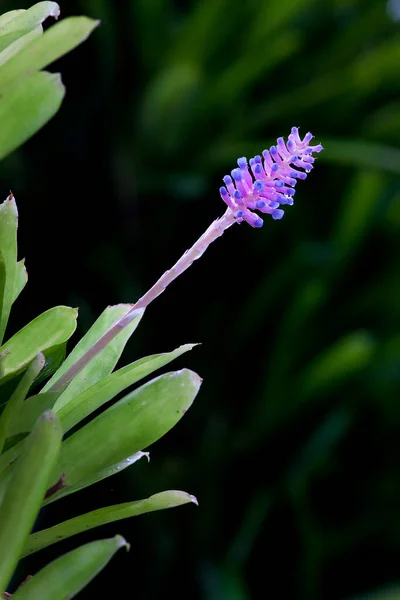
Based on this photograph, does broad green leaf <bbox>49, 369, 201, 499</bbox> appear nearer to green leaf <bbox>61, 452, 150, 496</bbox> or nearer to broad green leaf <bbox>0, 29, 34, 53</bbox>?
green leaf <bbox>61, 452, 150, 496</bbox>

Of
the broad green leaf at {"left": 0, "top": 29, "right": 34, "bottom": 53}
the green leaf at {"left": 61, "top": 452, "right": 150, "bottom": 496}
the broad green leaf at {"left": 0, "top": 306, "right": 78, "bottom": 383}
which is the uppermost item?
the broad green leaf at {"left": 0, "top": 29, "right": 34, "bottom": 53}

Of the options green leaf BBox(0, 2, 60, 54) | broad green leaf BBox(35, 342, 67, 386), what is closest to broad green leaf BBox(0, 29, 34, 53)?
green leaf BBox(0, 2, 60, 54)

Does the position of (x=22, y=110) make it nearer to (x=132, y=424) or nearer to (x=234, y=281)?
(x=132, y=424)

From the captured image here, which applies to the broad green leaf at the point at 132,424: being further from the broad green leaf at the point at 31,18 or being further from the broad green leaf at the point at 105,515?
the broad green leaf at the point at 31,18

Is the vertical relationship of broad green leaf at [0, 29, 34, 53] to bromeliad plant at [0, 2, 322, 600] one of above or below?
above

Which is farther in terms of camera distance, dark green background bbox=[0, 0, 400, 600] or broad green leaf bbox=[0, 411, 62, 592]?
dark green background bbox=[0, 0, 400, 600]

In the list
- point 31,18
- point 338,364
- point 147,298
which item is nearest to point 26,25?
point 31,18

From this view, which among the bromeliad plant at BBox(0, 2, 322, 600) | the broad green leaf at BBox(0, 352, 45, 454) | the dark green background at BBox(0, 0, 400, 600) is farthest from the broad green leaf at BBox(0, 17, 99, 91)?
the dark green background at BBox(0, 0, 400, 600)

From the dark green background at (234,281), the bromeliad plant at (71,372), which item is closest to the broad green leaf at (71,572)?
the bromeliad plant at (71,372)
